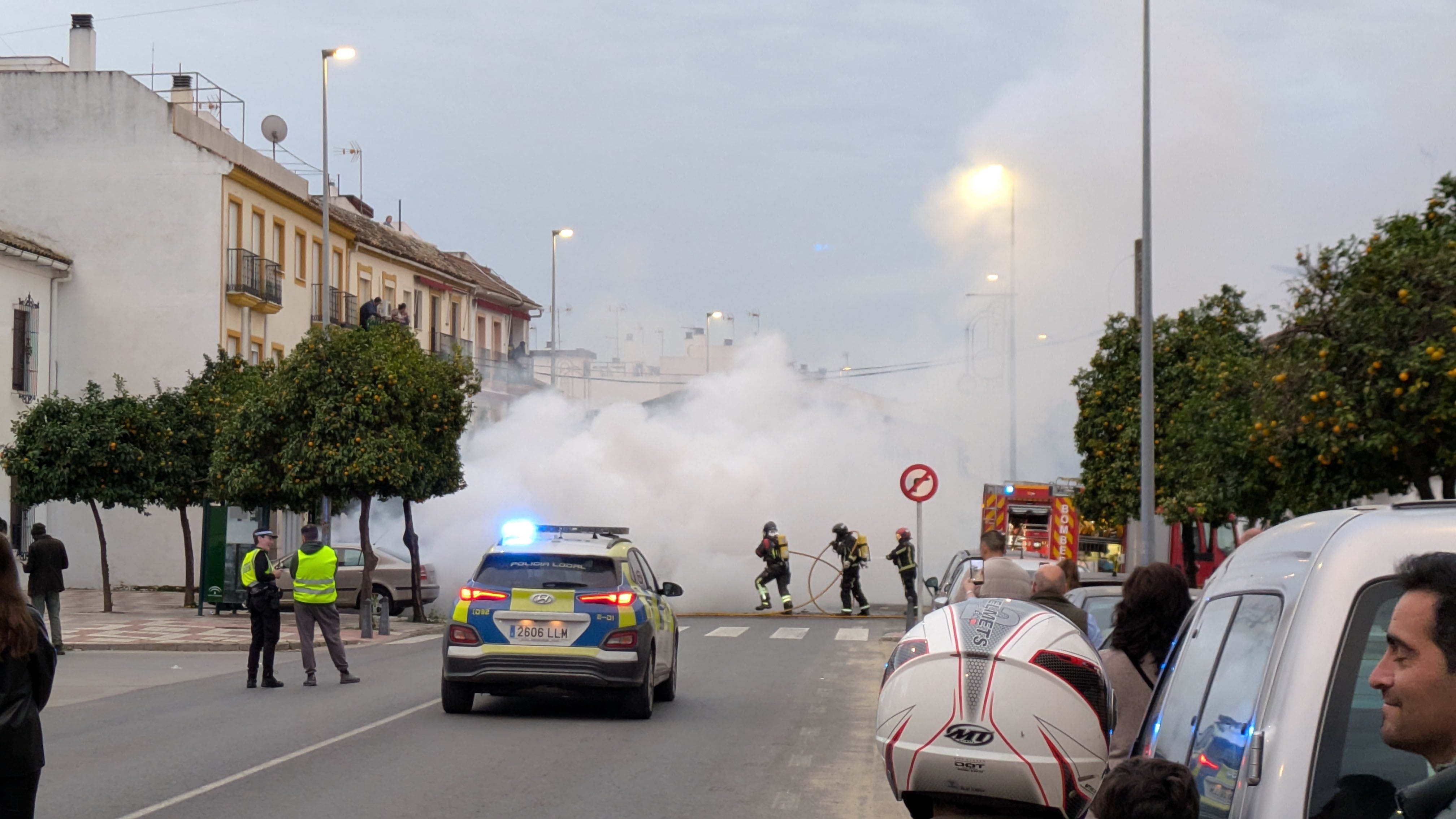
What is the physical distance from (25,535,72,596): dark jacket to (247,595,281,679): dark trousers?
502cm

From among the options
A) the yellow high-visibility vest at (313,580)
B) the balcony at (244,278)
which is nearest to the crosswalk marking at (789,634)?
the yellow high-visibility vest at (313,580)

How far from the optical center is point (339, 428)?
28375 mm

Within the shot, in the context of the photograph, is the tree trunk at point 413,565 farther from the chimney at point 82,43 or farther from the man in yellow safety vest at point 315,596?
the chimney at point 82,43

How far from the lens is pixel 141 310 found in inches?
1607

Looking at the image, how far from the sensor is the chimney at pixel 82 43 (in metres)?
43.1

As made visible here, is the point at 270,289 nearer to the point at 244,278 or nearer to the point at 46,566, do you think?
the point at 244,278

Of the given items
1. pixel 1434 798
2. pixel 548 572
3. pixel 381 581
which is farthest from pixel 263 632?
pixel 1434 798

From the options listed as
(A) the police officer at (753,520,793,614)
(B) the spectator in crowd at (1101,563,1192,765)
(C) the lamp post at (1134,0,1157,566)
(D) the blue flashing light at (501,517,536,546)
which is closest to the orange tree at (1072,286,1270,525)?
(C) the lamp post at (1134,0,1157,566)

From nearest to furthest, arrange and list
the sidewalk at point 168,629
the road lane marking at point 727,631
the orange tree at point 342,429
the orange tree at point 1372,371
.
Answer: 1. the orange tree at point 1372,371
2. the sidewalk at point 168,629
3. the road lane marking at point 727,631
4. the orange tree at point 342,429

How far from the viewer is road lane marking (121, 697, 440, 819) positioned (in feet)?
30.7

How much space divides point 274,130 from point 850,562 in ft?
82.1

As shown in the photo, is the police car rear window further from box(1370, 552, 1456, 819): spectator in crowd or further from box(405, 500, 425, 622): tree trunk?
box(405, 500, 425, 622): tree trunk

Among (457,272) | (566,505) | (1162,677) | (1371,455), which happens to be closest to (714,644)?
(1371,455)

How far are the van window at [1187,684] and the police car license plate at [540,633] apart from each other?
930 cm
